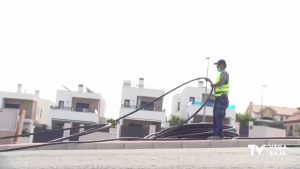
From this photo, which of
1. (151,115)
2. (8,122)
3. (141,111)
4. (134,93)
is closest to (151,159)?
(8,122)

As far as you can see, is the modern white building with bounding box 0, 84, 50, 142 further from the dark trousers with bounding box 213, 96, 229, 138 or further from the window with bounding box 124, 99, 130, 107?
the dark trousers with bounding box 213, 96, 229, 138

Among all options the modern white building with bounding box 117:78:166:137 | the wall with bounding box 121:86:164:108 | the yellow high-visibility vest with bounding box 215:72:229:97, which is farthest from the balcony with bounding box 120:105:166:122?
the yellow high-visibility vest with bounding box 215:72:229:97

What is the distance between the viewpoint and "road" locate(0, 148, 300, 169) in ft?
24.1

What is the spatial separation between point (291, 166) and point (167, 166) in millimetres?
1830

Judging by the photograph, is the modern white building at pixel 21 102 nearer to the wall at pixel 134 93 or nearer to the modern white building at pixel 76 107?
the modern white building at pixel 76 107

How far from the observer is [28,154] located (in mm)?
9430

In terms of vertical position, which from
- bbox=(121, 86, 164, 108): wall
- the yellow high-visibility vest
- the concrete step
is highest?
bbox=(121, 86, 164, 108): wall

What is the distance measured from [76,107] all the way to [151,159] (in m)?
47.1

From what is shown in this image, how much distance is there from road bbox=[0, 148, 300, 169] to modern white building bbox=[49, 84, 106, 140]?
4037cm

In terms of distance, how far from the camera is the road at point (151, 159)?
24.1ft

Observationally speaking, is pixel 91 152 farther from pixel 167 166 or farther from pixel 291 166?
pixel 291 166

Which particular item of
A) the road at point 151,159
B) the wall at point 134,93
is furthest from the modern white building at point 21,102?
the road at point 151,159

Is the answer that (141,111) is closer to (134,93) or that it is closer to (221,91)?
(134,93)

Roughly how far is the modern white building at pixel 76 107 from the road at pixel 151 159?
40373 mm
